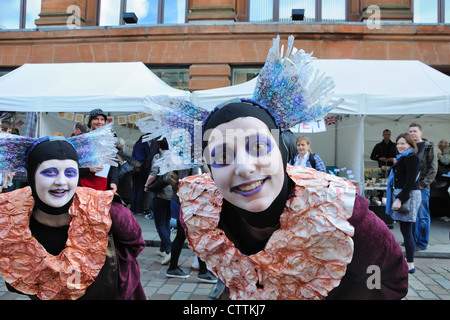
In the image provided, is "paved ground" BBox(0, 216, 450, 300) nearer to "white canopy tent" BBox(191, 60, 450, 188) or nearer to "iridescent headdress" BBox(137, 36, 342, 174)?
"white canopy tent" BBox(191, 60, 450, 188)

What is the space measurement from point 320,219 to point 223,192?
407 millimetres

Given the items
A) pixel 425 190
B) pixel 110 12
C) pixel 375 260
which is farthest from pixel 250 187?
pixel 110 12

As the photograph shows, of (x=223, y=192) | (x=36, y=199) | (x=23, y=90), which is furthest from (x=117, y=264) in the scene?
(x=23, y=90)

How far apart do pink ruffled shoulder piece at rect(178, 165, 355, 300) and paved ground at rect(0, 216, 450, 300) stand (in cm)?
194

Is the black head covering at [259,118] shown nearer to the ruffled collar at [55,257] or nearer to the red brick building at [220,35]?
the ruffled collar at [55,257]

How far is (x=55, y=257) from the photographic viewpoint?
1866 mm

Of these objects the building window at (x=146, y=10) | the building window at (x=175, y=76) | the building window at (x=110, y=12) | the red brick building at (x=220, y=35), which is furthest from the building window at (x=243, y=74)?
the building window at (x=110, y=12)

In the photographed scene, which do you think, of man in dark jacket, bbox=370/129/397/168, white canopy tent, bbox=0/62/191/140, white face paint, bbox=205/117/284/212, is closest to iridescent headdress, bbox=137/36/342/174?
white face paint, bbox=205/117/284/212

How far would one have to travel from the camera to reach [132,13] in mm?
8625

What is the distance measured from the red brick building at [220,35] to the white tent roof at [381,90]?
4.69 ft

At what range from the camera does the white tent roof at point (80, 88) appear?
579cm

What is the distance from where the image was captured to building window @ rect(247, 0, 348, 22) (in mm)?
8383

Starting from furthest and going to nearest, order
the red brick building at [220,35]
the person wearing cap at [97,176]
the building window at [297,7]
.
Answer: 1. the building window at [297,7]
2. the red brick building at [220,35]
3. the person wearing cap at [97,176]

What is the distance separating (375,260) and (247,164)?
676mm
